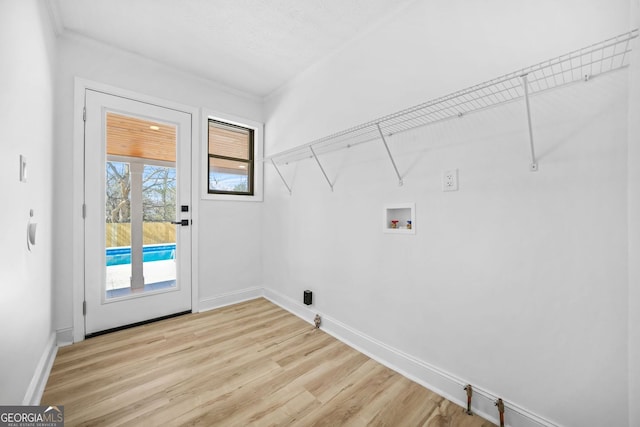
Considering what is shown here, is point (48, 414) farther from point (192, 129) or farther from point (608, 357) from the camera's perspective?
point (608, 357)

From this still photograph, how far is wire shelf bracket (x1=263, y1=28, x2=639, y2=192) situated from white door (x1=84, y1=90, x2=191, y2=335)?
1.78 metres

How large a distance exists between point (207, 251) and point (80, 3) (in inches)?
86.7

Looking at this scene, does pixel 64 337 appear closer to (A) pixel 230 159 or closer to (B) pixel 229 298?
(B) pixel 229 298

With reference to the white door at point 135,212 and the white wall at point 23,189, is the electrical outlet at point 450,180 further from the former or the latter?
the white door at point 135,212

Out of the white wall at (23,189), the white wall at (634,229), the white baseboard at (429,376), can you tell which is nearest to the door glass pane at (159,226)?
the white wall at (23,189)

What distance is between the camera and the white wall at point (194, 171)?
6.95 ft

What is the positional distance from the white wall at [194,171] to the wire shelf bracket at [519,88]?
1608 mm

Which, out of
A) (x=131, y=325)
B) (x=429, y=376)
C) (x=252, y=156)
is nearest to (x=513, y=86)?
(x=429, y=376)

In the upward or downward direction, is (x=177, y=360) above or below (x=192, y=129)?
below

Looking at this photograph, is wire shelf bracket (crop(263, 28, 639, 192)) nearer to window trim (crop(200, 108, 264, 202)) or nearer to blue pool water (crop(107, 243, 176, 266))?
window trim (crop(200, 108, 264, 202))

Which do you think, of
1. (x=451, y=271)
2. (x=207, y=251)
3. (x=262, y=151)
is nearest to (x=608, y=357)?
(x=451, y=271)

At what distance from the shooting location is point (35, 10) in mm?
1491

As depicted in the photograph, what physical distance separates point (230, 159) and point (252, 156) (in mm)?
284

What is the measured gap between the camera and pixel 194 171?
2770 mm
